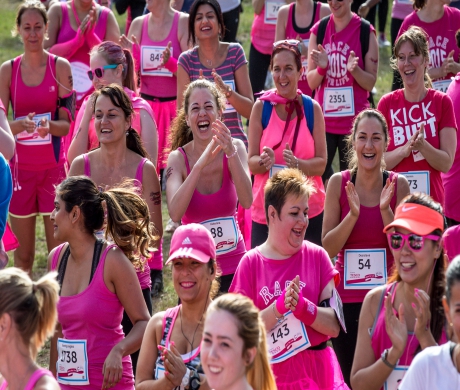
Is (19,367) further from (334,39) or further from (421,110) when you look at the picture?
(334,39)

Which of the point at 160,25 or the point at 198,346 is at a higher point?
the point at 160,25

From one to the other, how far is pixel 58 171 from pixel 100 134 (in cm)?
186

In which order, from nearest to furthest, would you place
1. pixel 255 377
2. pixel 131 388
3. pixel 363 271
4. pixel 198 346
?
pixel 255 377 → pixel 198 346 → pixel 131 388 → pixel 363 271

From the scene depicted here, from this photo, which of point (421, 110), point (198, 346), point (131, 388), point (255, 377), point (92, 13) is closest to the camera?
point (255, 377)

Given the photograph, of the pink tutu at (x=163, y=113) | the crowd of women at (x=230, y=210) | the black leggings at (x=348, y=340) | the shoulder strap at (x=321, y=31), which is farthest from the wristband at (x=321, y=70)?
the black leggings at (x=348, y=340)

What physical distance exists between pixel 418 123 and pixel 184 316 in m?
2.81

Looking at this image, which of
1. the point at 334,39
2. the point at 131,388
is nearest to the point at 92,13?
the point at 334,39

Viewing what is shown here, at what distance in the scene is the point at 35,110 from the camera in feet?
24.4

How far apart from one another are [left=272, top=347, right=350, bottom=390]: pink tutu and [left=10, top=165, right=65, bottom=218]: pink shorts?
132 inches

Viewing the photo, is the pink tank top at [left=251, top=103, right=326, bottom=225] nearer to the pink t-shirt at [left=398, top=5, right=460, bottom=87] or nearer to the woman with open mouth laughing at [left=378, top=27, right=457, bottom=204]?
the woman with open mouth laughing at [left=378, top=27, right=457, bottom=204]

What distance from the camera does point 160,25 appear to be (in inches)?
337

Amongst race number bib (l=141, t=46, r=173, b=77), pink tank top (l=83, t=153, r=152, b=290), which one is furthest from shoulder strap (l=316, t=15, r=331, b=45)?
pink tank top (l=83, t=153, r=152, b=290)

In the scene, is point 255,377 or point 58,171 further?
→ point 58,171

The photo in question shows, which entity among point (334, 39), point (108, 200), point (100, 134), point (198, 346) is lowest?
point (198, 346)
